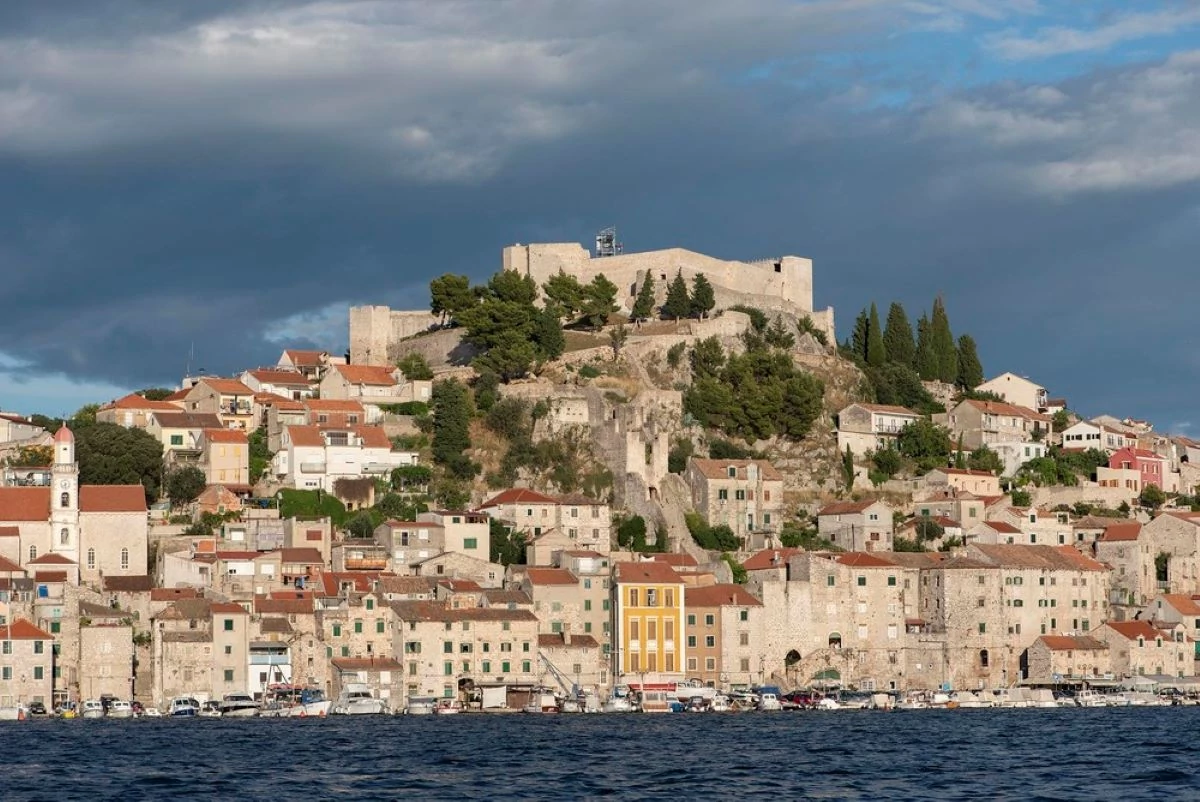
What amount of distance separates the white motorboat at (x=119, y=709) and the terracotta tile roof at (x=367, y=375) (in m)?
30.6

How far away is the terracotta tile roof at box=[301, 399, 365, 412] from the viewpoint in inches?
4616

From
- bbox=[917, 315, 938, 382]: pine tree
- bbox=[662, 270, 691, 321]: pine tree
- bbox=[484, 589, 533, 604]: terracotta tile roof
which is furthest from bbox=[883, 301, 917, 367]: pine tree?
bbox=[484, 589, 533, 604]: terracotta tile roof

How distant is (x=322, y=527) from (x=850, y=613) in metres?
24.5

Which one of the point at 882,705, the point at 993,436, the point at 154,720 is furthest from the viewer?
the point at 993,436

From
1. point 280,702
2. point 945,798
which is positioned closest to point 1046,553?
point 280,702

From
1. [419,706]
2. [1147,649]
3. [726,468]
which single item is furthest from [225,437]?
[1147,649]

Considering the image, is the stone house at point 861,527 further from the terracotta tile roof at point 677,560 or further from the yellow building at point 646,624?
the yellow building at point 646,624

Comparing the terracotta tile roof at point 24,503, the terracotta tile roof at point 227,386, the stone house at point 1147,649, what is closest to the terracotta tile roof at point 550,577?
the terracotta tile roof at point 24,503

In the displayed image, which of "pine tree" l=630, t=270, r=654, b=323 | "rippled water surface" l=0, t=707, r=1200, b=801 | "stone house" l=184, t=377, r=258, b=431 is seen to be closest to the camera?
"rippled water surface" l=0, t=707, r=1200, b=801

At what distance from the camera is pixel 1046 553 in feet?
362

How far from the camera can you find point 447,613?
9825 cm

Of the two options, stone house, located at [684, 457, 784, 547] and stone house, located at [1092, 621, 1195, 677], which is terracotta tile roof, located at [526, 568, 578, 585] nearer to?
stone house, located at [684, 457, 784, 547]

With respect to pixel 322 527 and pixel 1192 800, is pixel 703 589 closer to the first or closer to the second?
pixel 322 527

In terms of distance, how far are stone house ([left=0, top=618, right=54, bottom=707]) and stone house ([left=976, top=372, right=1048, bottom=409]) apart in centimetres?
6791
